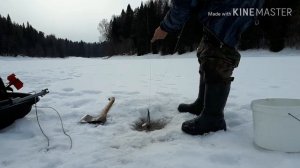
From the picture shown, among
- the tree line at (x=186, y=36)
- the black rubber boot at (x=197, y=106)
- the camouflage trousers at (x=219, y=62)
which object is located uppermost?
the tree line at (x=186, y=36)

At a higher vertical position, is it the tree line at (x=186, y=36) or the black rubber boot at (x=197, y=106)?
the tree line at (x=186, y=36)

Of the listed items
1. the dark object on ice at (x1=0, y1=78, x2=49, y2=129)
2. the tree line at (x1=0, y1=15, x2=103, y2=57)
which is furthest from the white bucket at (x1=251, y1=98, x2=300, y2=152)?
the tree line at (x1=0, y1=15, x2=103, y2=57)

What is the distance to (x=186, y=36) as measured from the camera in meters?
12.3

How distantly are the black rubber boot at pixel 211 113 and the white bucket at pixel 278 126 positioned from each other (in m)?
0.38

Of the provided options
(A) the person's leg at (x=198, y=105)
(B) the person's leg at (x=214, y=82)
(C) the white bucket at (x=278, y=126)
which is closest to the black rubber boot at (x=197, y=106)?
(A) the person's leg at (x=198, y=105)

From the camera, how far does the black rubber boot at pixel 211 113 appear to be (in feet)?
8.79

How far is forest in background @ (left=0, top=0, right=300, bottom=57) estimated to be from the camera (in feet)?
96.9

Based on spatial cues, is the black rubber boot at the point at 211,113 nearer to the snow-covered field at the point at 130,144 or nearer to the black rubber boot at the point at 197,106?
the snow-covered field at the point at 130,144

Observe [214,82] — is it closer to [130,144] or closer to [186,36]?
[130,144]

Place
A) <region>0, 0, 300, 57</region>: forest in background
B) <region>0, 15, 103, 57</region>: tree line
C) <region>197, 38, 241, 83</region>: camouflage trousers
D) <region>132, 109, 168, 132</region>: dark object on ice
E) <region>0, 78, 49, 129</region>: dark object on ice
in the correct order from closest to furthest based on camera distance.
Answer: <region>197, 38, 241, 83</region>: camouflage trousers → <region>0, 78, 49, 129</region>: dark object on ice → <region>132, 109, 168, 132</region>: dark object on ice → <region>0, 0, 300, 57</region>: forest in background → <region>0, 15, 103, 57</region>: tree line

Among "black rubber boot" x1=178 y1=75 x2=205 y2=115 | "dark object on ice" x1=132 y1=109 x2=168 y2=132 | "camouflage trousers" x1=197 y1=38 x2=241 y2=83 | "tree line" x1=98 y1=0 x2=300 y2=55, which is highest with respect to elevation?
"tree line" x1=98 y1=0 x2=300 y2=55

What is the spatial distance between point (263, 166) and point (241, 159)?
17 cm

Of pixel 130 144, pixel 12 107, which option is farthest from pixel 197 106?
pixel 12 107

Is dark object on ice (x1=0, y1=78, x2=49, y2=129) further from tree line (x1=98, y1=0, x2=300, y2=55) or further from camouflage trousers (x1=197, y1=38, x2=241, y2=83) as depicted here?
tree line (x1=98, y1=0, x2=300, y2=55)
